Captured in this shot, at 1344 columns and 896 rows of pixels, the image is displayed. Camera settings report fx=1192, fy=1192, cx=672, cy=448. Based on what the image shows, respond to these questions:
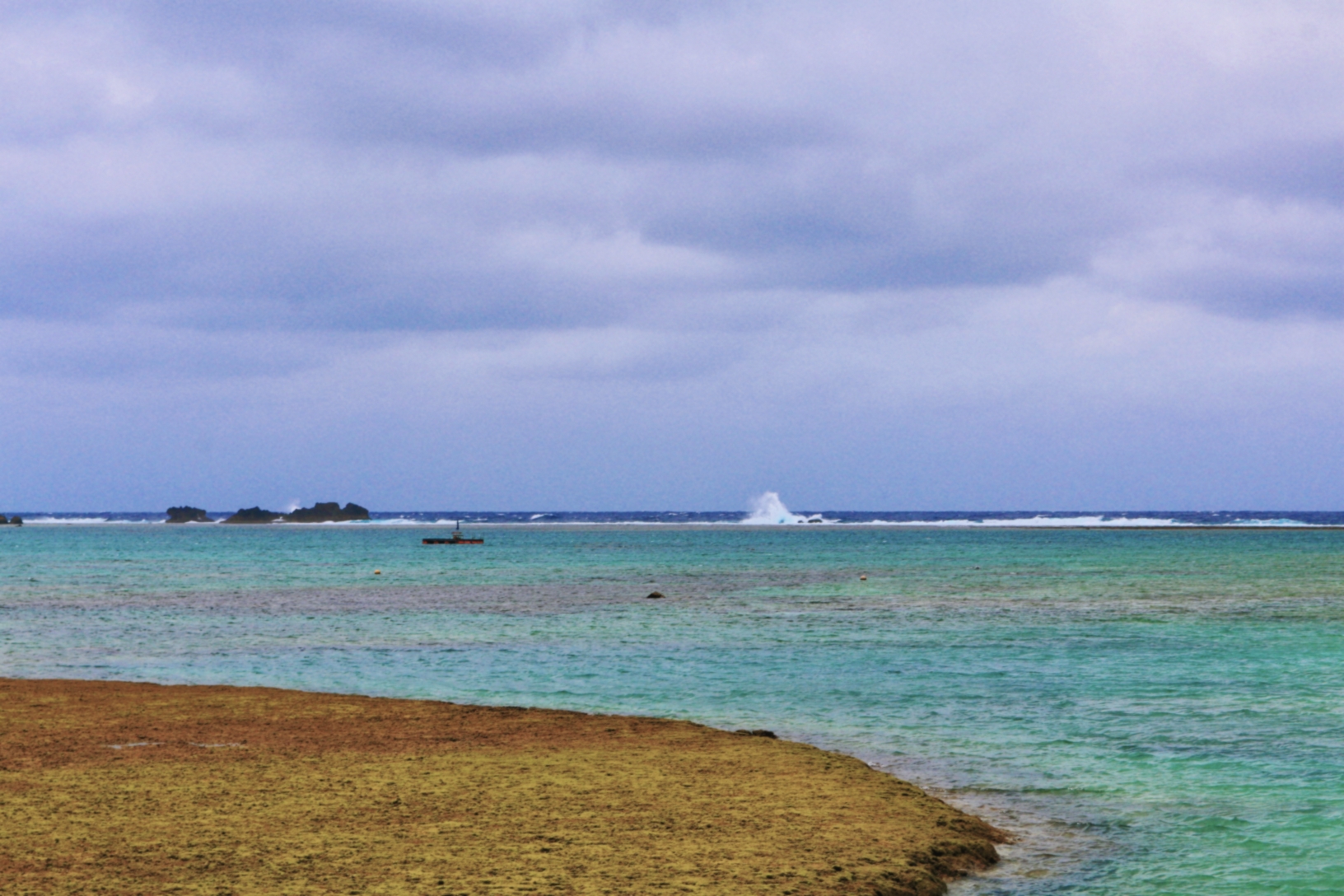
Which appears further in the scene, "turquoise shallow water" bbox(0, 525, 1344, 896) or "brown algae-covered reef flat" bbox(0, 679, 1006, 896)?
"turquoise shallow water" bbox(0, 525, 1344, 896)

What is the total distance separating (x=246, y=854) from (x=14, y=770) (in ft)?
17.2

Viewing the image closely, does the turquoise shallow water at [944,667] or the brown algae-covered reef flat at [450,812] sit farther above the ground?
the brown algae-covered reef flat at [450,812]

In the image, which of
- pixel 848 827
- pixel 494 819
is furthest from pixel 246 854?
pixel 848 827

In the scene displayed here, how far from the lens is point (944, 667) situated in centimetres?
2727

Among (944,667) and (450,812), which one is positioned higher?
(450,812)

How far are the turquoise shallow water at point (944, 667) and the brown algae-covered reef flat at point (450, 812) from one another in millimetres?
1560

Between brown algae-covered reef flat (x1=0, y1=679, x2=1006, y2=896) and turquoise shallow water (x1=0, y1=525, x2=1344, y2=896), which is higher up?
brown algae-covered reef flat (x1=0, y1=679, x2=1006, y2=896)

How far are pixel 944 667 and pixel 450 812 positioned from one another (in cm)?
1750

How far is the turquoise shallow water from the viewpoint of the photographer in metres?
13.5

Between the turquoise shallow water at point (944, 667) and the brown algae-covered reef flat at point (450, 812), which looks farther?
the turquoise shallow water at point (944, 667)

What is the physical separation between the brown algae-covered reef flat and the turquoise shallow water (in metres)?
1.56

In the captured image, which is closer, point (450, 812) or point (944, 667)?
point (450, 812)

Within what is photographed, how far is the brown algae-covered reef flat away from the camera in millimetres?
9766

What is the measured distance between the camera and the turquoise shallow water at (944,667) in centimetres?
1348
